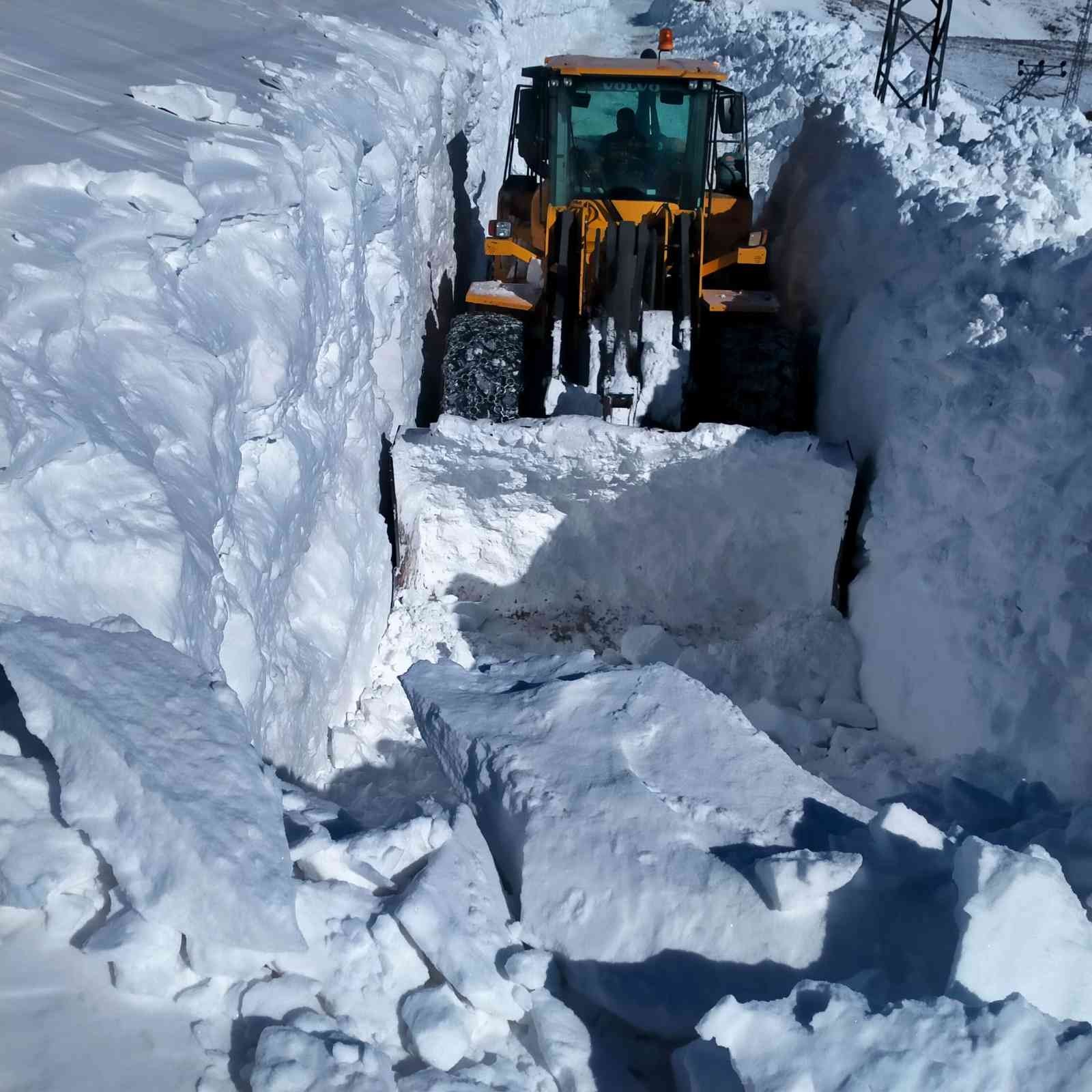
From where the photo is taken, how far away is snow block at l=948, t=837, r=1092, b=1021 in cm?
208

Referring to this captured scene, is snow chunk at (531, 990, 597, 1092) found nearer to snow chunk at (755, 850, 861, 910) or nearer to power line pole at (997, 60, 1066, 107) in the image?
snow chunk at (755, 850, 861, 910)

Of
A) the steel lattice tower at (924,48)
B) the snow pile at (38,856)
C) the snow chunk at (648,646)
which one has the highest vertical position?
the steel lattice tower at (924,48)

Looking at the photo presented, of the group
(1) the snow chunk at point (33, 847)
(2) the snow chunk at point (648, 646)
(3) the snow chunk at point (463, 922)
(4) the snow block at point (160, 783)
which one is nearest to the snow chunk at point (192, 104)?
(2) the snow chunk at point (648, 646)

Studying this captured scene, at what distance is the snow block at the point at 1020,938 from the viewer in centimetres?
208

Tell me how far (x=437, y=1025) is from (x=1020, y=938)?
3.90 ft

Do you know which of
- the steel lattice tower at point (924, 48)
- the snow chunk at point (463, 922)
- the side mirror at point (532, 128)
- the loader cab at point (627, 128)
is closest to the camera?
the snow chunk at point (463, 922)

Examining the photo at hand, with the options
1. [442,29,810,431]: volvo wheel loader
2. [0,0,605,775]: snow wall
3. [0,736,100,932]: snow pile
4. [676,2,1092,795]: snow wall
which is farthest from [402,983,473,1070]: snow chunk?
[442,29,810,431]: volvo wheel loader

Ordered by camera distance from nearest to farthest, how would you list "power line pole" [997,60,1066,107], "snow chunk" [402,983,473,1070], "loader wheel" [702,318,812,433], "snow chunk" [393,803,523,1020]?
"snow chunk" [402,983,473,1070] < "snow chunk" [393,803,523,1020] < "loader wheel" [702,318,812,433] < "power line pole" [997,60,1066,107]

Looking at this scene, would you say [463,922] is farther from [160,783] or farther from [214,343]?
[214,343]

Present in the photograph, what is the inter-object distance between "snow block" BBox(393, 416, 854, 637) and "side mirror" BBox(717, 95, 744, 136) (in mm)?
2022

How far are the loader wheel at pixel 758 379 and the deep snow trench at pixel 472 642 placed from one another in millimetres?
314

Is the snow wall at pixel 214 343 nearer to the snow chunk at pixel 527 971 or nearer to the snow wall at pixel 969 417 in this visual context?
the snow chunk at pixel 527 971

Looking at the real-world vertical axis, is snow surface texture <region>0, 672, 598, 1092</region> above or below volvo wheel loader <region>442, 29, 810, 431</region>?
below

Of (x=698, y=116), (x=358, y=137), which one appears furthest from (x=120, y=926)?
(x=698, y=116)
